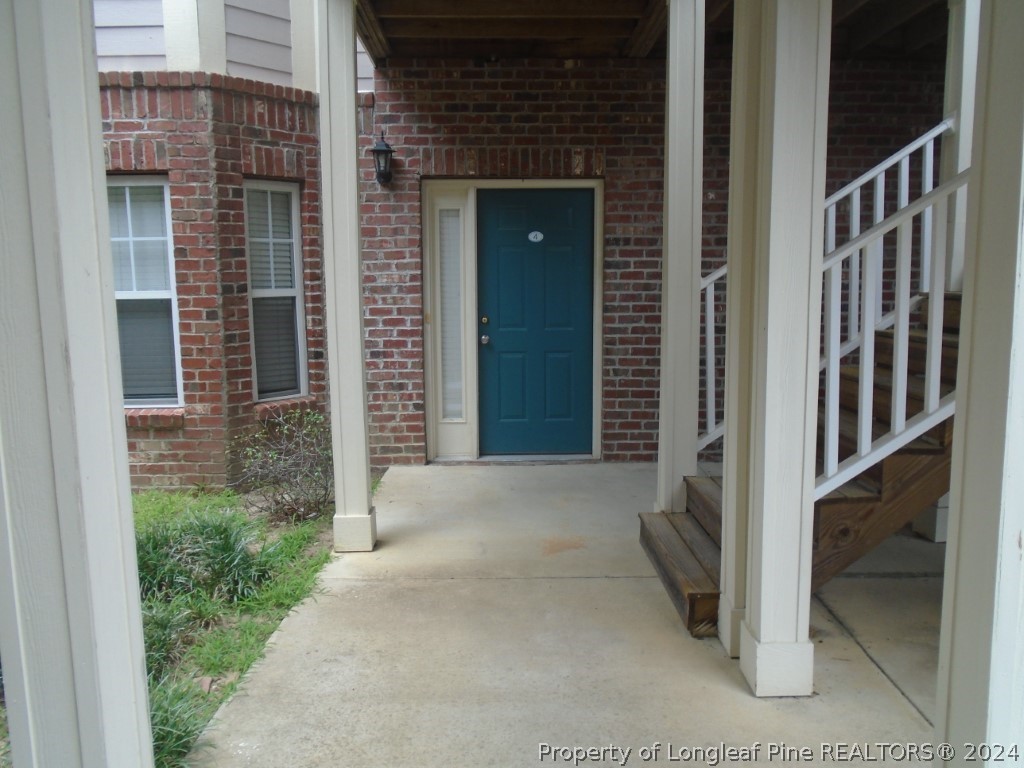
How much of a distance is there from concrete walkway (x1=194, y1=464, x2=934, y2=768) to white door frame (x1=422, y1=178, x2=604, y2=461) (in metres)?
1.91

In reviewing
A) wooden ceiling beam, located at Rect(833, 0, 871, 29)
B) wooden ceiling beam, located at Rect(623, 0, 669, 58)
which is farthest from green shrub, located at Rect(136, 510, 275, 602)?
wooden ceiling beam, located at Rect(833, 0, 871, 29)

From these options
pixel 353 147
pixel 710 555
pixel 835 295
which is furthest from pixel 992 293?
pixel 353 147

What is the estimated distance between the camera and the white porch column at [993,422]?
4.80ft

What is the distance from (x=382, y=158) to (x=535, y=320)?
1.77 meters

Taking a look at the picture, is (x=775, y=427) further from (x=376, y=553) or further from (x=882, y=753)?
(x=376, y=553)

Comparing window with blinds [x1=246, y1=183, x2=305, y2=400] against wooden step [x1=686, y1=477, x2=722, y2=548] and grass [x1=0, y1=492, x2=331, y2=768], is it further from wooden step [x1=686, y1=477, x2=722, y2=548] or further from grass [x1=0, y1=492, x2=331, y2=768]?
wooden step [x1=686, y1=477, x2=722, y2=548]

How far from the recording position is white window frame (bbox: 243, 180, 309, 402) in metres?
5.71

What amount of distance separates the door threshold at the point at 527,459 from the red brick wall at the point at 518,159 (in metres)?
0.66

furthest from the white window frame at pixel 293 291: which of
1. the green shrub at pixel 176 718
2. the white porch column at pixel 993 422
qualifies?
the white porch column at pixel 993 422

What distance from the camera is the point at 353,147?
4.07 metres

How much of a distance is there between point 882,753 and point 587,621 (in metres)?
1.32

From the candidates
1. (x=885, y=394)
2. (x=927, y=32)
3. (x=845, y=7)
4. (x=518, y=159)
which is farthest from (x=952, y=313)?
(x=518, y=159)

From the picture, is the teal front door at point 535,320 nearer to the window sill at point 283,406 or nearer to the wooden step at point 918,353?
the window sill at point 283,406

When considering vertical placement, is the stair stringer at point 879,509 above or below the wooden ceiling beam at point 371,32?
below
